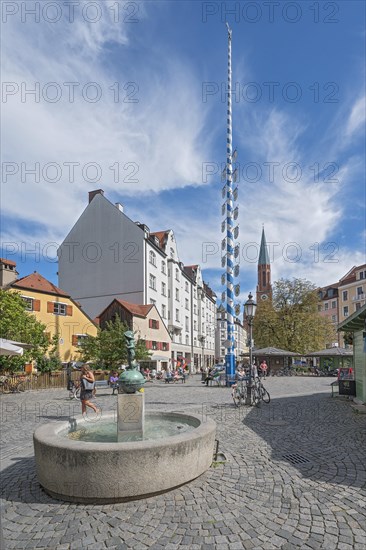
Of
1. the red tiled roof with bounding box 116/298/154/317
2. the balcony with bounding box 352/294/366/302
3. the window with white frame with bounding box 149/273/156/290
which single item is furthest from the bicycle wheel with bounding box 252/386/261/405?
the balcony with bounding box 352/294/366/302

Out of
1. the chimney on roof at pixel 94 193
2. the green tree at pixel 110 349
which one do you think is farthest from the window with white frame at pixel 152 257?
the green tree at pixel 110 349

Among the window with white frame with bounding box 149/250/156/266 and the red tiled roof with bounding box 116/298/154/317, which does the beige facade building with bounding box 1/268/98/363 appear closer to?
the red tiled roof with bounding box 116/298/154/317

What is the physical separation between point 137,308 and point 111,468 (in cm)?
3373

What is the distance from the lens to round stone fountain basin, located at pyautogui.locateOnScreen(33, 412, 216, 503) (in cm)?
546

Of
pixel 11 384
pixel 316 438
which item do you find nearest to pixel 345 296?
pixel 11 384

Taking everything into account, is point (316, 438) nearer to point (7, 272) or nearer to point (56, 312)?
point (56, 312)

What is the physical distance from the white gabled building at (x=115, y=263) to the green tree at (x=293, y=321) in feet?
37.3

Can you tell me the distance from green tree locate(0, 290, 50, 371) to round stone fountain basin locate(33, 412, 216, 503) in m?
17.6

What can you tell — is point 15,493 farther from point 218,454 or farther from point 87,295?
point 87,295

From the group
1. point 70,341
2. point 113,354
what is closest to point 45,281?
point 70,341

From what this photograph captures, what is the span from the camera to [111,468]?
5.46m

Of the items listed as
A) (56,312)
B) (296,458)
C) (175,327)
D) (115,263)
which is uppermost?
(115,263)

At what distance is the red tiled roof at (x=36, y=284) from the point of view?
101 feet

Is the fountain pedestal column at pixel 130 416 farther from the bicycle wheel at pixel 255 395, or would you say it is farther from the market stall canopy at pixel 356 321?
the bicycle wheel at pixel 255 395
